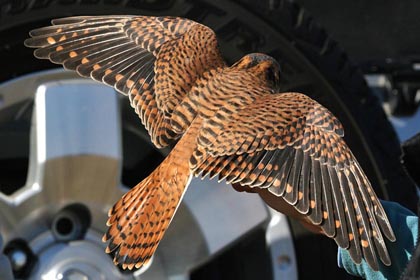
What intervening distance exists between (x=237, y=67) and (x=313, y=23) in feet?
4.27

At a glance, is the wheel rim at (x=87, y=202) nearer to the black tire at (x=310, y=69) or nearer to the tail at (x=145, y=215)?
the black tire at (x=310, y=69)

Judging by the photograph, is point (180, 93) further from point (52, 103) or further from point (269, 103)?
point (52, 103)

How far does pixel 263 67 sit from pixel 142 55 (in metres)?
0.49

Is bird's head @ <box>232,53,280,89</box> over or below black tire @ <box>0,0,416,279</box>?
over

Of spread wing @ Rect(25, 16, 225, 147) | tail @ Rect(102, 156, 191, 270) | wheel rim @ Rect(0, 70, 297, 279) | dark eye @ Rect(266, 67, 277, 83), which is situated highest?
dark eye @ Rect(266, 67, 277, 83)

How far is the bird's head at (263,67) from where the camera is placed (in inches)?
130

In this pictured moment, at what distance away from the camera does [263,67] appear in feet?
10.9

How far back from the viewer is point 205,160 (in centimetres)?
319

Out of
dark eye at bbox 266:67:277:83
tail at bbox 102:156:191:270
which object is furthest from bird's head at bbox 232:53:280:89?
tail at bbox 102:156:191:270

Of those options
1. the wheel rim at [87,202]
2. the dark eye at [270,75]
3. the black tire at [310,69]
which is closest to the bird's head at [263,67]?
the dark eye at [270,75]

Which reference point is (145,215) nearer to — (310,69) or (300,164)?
(300,164)

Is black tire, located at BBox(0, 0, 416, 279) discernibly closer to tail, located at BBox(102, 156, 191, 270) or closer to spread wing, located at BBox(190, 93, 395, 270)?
spread wing, located at BBox(190, 93, 395, 270)

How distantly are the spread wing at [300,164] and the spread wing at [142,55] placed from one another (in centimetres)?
18

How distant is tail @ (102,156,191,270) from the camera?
3096 mm
